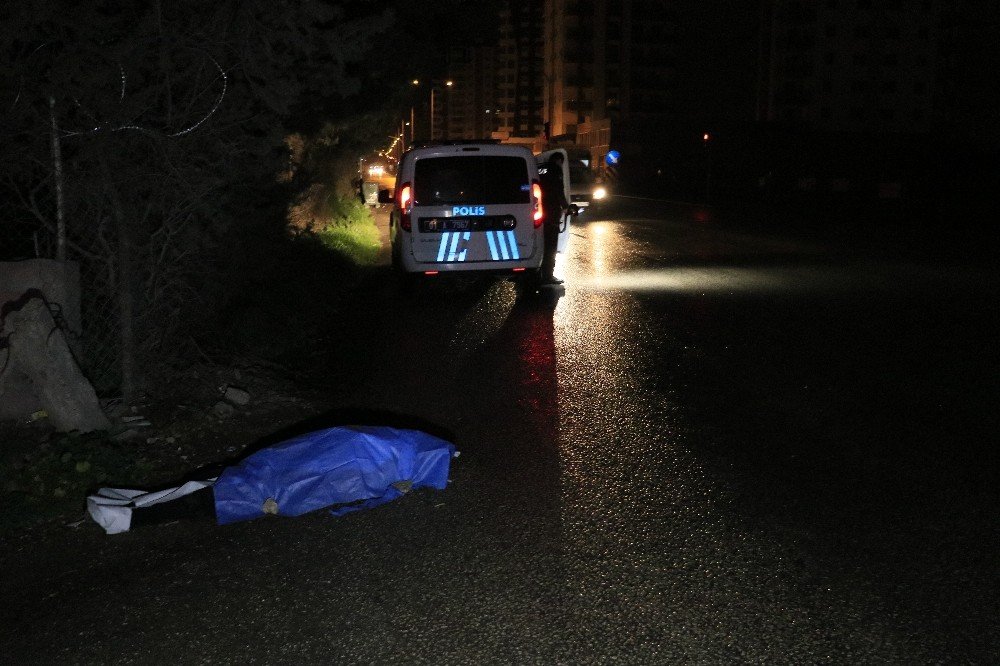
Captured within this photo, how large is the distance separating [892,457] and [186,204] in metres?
5.55

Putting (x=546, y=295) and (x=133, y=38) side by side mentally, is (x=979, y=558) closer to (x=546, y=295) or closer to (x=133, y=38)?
Result: (x=133, y=38)

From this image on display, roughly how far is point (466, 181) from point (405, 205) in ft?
2.89

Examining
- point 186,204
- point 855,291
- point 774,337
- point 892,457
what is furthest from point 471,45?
point 892,457

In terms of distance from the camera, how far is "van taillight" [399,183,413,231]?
13.9 metres

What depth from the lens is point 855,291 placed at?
15.1 meters

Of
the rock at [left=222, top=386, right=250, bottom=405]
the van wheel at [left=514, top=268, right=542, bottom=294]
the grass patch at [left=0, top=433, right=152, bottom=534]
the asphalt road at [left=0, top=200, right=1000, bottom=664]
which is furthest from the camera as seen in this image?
the van wheel at [left=514, top=268, right=542, bottom=294]

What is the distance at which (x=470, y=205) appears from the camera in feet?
45.4

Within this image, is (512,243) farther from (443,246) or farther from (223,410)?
(223,410)

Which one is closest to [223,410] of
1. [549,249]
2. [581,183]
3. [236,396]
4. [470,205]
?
[236,396]

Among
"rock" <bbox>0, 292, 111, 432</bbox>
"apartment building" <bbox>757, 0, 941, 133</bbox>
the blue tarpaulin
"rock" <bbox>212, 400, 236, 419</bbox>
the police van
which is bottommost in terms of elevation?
"rock" <bbox>212, 400, 236, 419</bbox>

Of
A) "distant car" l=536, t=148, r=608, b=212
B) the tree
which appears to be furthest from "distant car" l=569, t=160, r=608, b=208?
the tree

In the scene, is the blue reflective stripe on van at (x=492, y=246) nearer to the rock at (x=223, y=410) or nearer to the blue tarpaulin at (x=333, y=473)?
the rock at (x=223, y=410)

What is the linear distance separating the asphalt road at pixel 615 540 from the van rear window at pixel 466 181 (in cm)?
381

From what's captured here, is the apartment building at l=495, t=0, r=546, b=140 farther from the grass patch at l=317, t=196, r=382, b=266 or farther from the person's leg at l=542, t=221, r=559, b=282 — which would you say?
the person's leg at l=542, t=221, r=559, b=282
